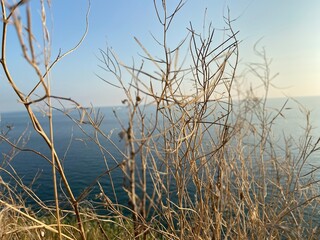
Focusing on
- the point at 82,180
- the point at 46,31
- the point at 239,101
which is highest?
the point at 46,31

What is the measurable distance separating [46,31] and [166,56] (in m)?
0.53

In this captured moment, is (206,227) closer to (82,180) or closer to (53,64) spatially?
(53,64)

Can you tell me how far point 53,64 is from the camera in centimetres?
Result: 102

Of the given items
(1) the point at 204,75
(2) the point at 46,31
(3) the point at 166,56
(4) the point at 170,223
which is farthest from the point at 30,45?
(4) the point at 170,223

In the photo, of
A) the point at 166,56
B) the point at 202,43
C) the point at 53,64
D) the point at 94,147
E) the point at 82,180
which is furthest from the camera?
the point at 94,147

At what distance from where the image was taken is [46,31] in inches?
33.3

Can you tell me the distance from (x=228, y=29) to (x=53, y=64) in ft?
3.36

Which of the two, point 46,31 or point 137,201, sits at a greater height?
point 46,31

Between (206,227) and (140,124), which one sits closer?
(140,124)

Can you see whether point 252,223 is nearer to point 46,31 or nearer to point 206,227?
point 206,227

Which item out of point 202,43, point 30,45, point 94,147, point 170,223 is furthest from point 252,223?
point 94,147

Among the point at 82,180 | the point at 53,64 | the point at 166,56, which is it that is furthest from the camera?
the point at 82,180

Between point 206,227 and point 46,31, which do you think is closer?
point 46,31

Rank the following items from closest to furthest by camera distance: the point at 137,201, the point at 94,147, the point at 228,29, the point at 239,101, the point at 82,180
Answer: the point at 137,201
the point at 228,29
the point at 239,101
the point at 82,180
the point at 94,147
